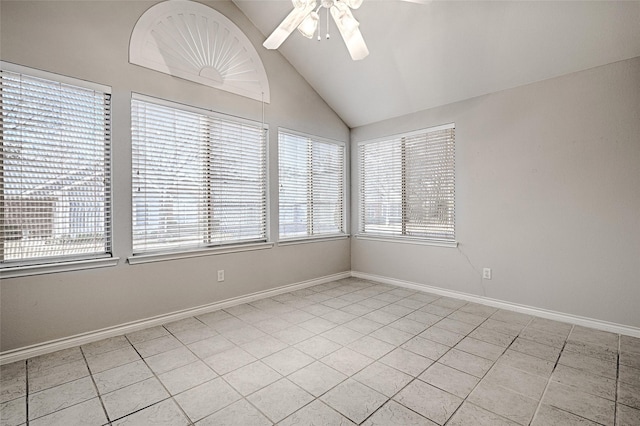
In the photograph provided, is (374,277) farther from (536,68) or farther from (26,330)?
(26,330)

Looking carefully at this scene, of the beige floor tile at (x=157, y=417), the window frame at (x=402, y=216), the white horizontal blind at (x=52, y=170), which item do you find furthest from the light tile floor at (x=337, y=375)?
the window frame at (x=402, y=216)

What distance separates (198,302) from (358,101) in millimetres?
3213

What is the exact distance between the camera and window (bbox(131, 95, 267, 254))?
2.80 meters

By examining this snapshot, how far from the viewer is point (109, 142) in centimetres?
259

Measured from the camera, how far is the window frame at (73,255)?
2.20 meters

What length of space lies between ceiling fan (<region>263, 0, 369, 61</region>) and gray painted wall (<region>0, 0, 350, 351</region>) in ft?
4.67

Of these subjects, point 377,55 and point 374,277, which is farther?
point 374,277

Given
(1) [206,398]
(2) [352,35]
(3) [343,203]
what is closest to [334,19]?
(2) [352,35]

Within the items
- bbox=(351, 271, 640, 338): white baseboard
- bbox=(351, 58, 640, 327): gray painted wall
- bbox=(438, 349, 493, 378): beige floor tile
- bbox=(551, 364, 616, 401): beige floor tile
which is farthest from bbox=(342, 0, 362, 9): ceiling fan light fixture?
bbox=(351, 271, 640, 338): white baseboard

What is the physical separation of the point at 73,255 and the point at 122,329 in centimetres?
75

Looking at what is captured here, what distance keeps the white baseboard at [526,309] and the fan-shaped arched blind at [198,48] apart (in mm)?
3045

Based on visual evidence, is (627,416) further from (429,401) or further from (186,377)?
(186,377)

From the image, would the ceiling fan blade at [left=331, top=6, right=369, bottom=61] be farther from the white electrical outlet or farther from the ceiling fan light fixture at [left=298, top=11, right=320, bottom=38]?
the white electrical outlet

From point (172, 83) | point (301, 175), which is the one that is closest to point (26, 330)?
point (172, 83)
